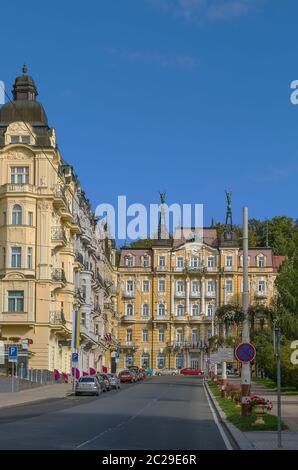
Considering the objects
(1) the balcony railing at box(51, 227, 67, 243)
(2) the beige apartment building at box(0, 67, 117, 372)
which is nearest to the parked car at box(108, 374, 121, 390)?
(2) the beige apartment building at box(0, 67, 117, 372)

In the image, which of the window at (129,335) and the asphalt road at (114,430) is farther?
the window at (129,335)

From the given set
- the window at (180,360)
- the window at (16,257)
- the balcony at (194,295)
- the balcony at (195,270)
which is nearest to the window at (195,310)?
the balcony at (194,295)

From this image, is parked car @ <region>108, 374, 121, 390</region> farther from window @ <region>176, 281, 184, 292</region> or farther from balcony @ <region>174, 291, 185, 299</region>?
window @ <region>176, 281, 184, 292</region>

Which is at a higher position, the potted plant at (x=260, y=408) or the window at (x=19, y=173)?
the window at (x=19, y=173)

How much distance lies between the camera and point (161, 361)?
125m

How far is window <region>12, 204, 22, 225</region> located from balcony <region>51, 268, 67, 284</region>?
16.1ft

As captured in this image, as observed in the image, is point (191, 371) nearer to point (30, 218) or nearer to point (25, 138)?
point (30, 218)

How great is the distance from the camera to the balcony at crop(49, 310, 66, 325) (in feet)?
228

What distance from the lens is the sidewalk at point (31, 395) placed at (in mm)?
45969

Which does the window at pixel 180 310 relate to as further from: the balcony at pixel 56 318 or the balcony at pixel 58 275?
the balcony at pixel 56 318

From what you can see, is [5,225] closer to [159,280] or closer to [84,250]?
[84,250]

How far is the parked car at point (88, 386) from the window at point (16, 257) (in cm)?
1423
